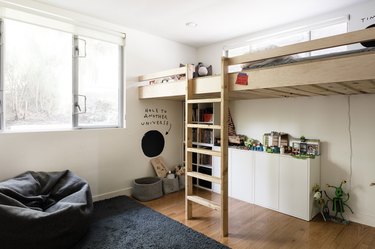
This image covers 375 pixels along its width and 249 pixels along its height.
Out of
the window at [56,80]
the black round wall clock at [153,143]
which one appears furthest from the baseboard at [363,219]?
the window at [56,80]

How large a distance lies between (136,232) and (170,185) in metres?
1.18

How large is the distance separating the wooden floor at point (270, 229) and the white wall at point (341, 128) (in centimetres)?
37

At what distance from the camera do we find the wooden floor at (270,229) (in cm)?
207

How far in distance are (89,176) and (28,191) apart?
0.80 m

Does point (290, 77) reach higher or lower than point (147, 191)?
higher

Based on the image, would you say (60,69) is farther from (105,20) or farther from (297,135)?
(297,135)

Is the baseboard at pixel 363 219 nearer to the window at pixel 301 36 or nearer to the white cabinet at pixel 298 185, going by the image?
the white cabinet at pixel 298 185

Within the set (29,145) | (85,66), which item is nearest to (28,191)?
(29,145)

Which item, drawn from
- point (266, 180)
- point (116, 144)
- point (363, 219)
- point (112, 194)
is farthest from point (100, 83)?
point (363, 219)

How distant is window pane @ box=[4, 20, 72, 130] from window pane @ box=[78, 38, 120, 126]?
0.19 metres

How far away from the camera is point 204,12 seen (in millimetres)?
2658

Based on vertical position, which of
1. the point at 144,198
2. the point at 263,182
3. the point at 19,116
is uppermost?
the point at 19,116

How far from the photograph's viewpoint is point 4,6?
90.4 inches

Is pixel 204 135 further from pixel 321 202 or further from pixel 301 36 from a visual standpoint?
pixel 301 36
